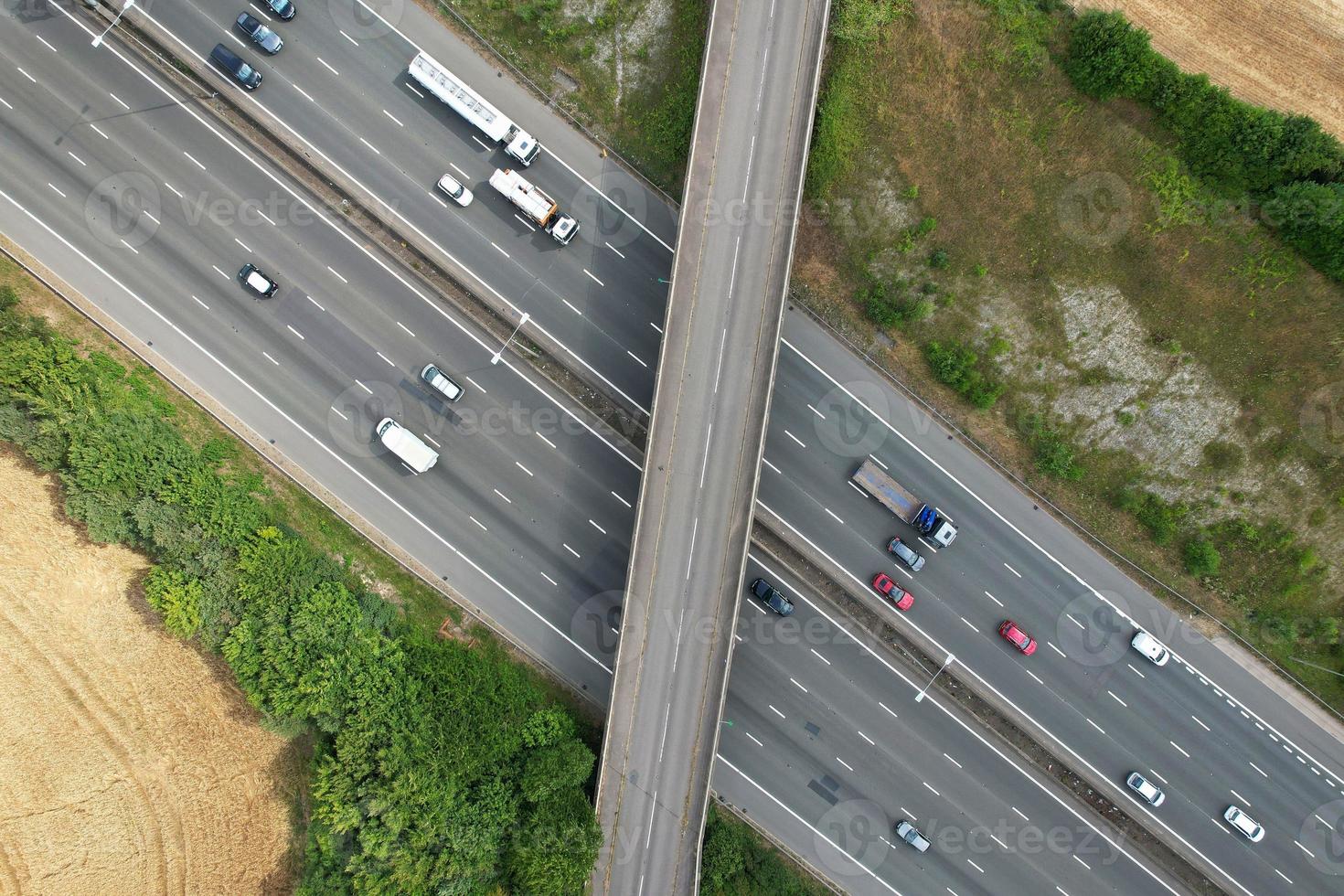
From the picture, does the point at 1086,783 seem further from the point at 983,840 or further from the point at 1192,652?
the point at 1192,652

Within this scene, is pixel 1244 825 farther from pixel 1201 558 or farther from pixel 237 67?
pixel 237 67

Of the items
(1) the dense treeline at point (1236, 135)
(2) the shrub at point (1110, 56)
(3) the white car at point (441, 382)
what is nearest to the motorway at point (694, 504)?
(3) the white car at point (441, 382)

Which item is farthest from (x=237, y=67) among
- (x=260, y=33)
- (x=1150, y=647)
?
(x=1150, y=647)

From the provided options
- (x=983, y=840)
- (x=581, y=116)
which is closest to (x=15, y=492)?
(x=581, y=116)

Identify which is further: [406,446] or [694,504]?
[406,446]

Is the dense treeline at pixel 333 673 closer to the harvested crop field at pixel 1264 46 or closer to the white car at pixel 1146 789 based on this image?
the white car at pixel 1146 789
